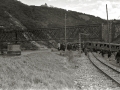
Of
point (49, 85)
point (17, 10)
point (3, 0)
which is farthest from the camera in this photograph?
point (3, 0)

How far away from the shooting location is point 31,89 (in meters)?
11.9

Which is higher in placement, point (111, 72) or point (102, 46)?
point (111, 72)

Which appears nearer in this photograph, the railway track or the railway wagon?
the railway track

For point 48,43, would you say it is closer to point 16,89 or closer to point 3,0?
point 3,0

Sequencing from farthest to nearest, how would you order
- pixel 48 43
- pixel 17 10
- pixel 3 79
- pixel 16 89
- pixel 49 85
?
pixel 17 10 → pixel 48 43 → pixel 3 79 → pixel 49 85 → pixel 16 89

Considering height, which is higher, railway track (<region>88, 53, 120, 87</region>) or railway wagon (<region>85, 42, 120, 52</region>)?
railway track (<region>88, 53, 120, 87</region>)

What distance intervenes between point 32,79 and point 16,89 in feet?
10.0

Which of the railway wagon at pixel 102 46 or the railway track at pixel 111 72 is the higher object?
the railway track at pixel 111 72

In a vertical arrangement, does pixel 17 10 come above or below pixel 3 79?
above

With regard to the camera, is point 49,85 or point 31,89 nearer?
point 31,89

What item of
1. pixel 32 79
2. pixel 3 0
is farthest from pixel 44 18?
pixel 32 79

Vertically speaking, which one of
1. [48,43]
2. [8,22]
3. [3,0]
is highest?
[3,0]

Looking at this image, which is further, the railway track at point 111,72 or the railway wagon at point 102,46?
the railway wagon at point 102,46

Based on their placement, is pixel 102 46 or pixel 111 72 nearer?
pixel 111 72
